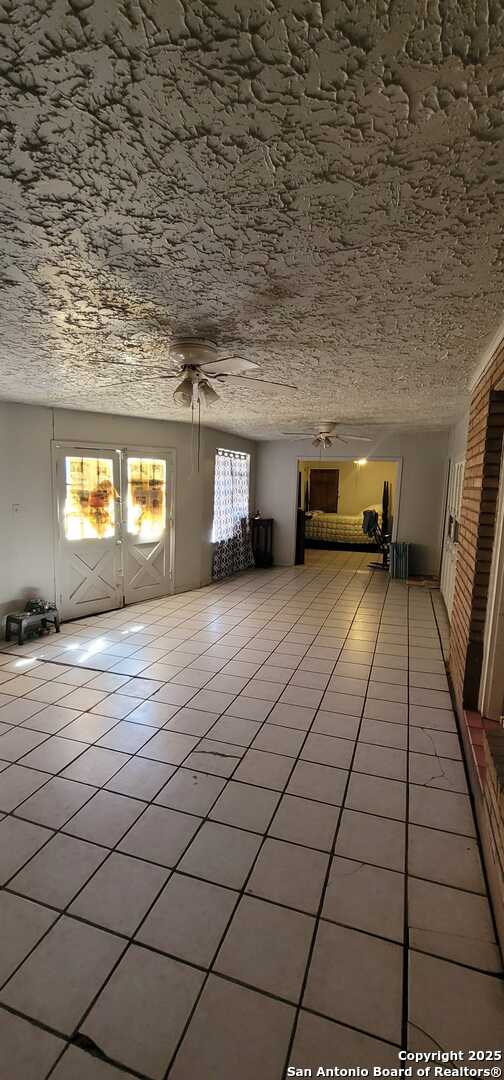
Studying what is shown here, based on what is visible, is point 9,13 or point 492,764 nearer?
point 9,13

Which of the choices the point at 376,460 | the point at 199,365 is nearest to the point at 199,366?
the point at 199,365

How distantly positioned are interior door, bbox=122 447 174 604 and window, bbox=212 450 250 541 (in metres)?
1.03

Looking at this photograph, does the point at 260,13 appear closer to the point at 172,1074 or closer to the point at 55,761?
the point at 172,1074

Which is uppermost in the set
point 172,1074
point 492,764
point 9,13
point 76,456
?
point 9,13

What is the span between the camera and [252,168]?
1.03 metres

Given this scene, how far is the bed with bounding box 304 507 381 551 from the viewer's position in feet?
32.4

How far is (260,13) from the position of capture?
666mm

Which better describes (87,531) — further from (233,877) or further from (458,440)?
(458,440)

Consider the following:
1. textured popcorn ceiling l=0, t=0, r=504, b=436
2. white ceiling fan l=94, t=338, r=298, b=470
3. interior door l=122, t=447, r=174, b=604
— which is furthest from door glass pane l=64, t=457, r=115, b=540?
textured popcorn ceiling l=0, t=0, r=504, b=436

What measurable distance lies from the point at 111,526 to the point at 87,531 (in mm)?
314

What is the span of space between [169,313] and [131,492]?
3.67 metres

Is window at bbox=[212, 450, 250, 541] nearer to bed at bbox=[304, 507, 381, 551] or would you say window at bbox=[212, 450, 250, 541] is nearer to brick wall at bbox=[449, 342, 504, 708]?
bed at bbox=[304, 507, 381, 551]

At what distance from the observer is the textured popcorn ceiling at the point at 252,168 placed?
0.70 metres

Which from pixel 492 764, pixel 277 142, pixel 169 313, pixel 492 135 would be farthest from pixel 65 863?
pixel 492 135
